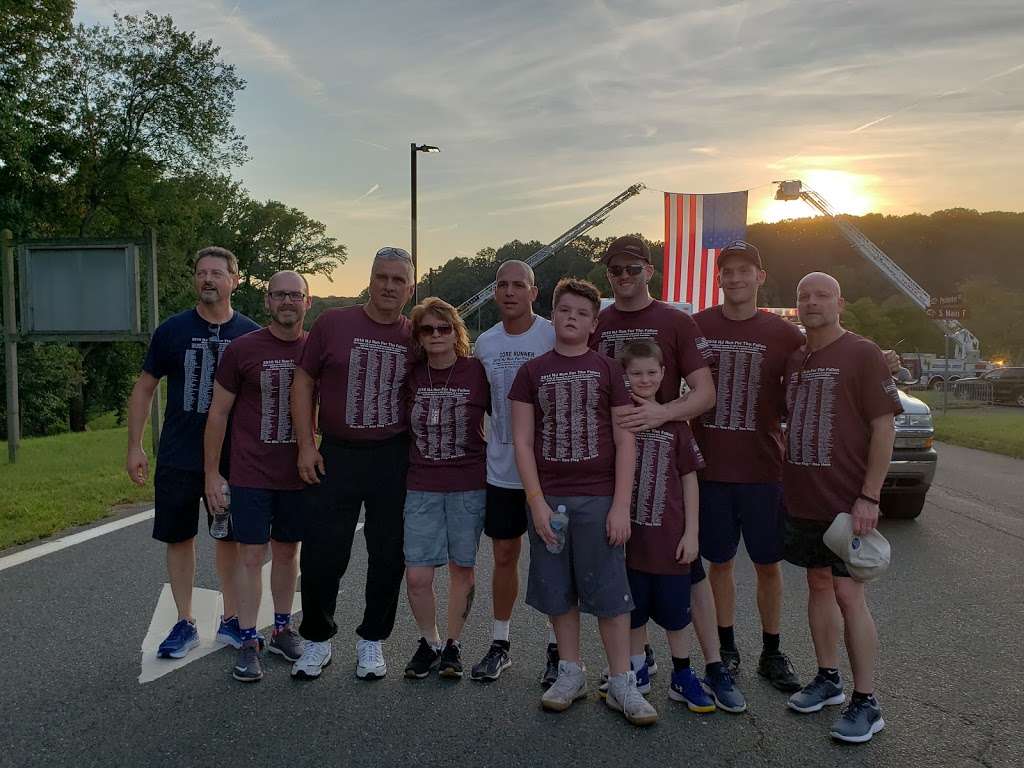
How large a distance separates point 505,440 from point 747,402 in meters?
1.21

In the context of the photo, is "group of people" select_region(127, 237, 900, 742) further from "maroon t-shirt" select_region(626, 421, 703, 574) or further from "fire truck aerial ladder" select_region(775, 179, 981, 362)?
"fire truck aerial ladder" select_region(775, 179, 981, 362)

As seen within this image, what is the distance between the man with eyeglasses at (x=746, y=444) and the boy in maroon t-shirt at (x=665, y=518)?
13.9 inches

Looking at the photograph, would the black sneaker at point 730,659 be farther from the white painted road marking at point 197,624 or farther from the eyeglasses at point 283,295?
the eyeglasses at point 283,295

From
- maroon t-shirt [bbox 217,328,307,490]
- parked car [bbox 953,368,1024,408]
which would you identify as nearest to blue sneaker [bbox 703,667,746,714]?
maroon t-shirt [bbox 217,328,307,490]

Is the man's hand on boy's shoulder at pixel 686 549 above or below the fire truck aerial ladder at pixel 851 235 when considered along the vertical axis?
below

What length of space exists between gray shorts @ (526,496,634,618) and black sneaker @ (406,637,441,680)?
2.39 ft

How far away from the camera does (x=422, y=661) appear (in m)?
4.15

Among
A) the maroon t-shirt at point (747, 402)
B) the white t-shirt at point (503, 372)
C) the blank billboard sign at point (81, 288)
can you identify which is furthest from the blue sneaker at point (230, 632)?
the blank billboard sign at point (81, 288)

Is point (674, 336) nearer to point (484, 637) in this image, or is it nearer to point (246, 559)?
point (484, 637)

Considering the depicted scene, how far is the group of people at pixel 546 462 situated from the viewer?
12.3ft

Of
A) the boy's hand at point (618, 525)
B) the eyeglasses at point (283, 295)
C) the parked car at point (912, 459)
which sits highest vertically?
the eyeglasses at point (283, 295)

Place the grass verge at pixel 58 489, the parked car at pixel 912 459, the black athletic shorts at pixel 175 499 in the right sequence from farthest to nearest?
1. the parked car at pixel 912 459
2. the grass verge at pixel 58 489
3. the black athletic shorts at pixel 175 499

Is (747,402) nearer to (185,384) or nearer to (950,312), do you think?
(185,384)

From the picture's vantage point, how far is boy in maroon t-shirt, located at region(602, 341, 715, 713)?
3.80 metres
